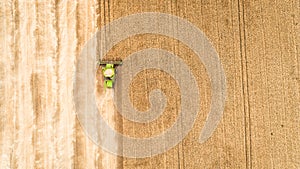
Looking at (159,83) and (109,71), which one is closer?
(109,71)

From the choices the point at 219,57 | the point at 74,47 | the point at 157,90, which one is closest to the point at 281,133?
the point at 219,57

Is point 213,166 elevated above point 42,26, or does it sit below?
below

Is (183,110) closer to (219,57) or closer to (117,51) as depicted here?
(219,57)

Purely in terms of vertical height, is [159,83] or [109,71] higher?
[109,71]

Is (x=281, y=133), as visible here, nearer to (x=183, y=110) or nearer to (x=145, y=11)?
(x=183, y=110)

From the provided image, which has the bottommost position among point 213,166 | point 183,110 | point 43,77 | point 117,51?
Answer: point 213,166

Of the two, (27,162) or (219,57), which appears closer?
(27,162)
